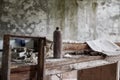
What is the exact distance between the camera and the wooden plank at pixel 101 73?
2.57 meters

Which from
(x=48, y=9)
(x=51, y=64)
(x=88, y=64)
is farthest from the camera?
(x=48, y=9)

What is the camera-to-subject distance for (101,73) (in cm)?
266

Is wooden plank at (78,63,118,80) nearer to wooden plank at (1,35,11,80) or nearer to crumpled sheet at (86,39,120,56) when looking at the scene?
crumpled sheet at (86,39,120,56)

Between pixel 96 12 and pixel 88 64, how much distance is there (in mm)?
3540

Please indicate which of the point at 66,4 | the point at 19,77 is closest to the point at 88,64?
the point at 19,77

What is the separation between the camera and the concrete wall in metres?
4.80

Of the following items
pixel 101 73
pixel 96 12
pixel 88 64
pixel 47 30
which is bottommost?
pixel 101 73

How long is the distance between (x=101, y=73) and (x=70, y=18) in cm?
272

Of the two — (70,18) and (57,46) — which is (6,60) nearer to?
A: (57,46)

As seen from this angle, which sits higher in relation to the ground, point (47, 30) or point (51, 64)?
point (47, 30)

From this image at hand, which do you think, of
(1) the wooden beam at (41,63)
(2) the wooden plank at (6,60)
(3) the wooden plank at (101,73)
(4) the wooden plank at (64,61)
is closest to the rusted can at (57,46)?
(4) the wooden plank at (64,61)

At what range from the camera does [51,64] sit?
62.4 inches

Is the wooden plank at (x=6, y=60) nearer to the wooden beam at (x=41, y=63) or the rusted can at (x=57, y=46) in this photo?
the wooden beam at (x=41, y=63)

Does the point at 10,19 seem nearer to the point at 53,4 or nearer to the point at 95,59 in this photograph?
the point at 53,4
